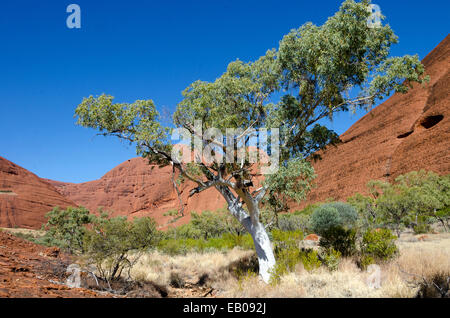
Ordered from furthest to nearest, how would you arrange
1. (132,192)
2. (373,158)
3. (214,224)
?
(132,192) → (373,158) → (214,224)

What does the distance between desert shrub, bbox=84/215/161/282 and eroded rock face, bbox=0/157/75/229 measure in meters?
61.0

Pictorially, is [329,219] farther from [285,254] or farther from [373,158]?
[373,158]

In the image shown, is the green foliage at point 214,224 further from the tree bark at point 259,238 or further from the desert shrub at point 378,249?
the desert shrub at point 378,249

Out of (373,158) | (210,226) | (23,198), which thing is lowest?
(210,226)

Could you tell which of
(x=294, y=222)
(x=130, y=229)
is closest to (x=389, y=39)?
(x=130, y=229)

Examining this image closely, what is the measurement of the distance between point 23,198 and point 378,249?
2975 inches

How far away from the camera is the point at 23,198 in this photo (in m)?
65.8

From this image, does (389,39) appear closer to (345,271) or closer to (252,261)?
(345,271)

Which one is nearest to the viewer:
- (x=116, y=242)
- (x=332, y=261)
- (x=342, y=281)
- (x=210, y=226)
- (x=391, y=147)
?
(x=342, y=281)

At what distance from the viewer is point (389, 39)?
882 cm

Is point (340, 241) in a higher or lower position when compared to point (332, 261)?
higher

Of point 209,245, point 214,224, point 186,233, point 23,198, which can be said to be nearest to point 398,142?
point 214,224

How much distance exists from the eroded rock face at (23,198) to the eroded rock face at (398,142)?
58.3m

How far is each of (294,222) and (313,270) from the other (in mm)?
25021
